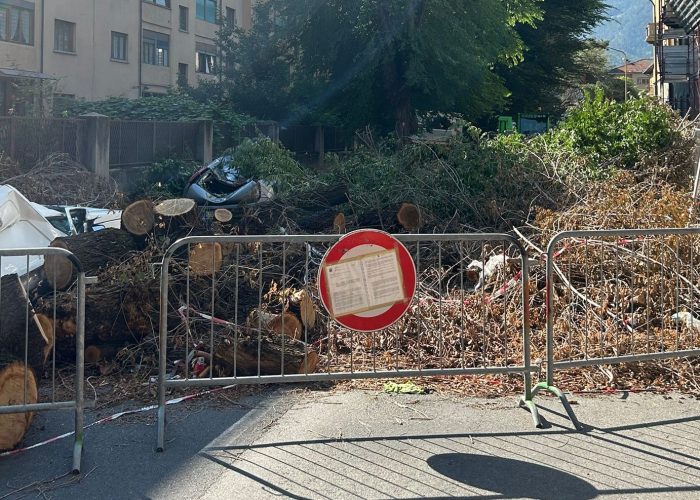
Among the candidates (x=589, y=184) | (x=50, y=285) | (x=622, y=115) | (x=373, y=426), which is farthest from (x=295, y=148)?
(x=373, y=426)

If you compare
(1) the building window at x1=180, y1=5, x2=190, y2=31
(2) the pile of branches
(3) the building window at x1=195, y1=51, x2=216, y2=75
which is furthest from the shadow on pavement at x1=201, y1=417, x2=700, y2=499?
(3) the building window at x1=195, y1=51, x2=216, y2=75

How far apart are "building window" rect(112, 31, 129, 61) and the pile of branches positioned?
73.4ft

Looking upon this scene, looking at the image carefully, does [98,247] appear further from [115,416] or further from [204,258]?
[115,416]

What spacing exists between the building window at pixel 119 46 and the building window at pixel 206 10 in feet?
25.1

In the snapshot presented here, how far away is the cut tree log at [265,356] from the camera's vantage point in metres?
6.28

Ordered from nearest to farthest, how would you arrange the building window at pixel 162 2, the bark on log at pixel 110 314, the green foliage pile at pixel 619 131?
the bark on log at pixel 110 314, the green foliage pile at pixel 619 131, the building window at pixel 162 2

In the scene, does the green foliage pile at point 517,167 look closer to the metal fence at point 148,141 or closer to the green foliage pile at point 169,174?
the green foliage pile at point 169,174

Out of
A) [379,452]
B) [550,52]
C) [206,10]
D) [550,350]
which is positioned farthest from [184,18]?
[379,452]

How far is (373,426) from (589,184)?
23.4 feet

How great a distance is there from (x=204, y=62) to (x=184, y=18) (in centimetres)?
342

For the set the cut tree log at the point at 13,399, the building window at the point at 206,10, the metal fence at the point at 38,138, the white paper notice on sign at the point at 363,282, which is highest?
the building window at the point at 206,10

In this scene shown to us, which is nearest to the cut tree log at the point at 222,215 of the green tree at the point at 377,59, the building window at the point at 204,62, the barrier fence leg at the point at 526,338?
the barrier fence leg at the point at 526,338

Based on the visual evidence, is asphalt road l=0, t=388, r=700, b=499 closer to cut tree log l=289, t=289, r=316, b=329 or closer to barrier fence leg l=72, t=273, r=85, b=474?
barrier fence leg l=72, t=273, r=85, b=474

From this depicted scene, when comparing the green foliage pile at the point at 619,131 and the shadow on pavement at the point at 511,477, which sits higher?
the green foliage pile at the point at 619,131
